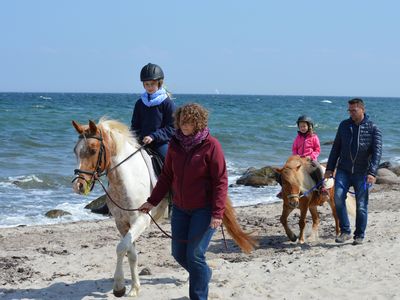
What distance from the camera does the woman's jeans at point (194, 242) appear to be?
5344 millimetres

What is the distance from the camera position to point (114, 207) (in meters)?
6.41

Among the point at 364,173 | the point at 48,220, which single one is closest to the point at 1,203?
the point at 48,220

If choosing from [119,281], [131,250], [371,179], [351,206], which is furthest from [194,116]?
[351,206]

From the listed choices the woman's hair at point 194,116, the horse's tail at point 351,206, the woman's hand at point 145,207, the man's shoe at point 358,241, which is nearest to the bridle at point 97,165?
the woman's hand at point 145,207

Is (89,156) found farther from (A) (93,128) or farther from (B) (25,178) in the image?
(B) (25,178)

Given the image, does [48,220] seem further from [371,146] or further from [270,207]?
[371,146]

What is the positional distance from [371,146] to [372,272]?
2.19 m

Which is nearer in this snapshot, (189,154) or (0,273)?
(189,154)

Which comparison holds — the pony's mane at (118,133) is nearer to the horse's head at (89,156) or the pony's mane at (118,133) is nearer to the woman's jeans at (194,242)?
the horse's head at (89,156)

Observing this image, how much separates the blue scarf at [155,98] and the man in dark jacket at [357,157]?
3063 millimetres

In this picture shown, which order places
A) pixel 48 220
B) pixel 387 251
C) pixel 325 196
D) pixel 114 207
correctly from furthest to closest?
1. pixel 48 220
2. pixel 325 196
3. pixel 387 251
4. pixel 114 207

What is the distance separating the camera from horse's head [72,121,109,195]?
5.77 metres

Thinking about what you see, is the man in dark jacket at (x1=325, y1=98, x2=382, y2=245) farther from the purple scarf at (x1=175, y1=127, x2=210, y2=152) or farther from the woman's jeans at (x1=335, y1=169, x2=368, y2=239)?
the purple scarf at (x1=175, y1=127, x2=210, y2=152)

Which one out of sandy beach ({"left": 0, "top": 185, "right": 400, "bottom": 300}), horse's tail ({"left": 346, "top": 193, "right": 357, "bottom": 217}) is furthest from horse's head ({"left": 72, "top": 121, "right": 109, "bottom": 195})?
horse's tail ({"left": 346, "top": 193, "right": 357, "bottom": 217})
